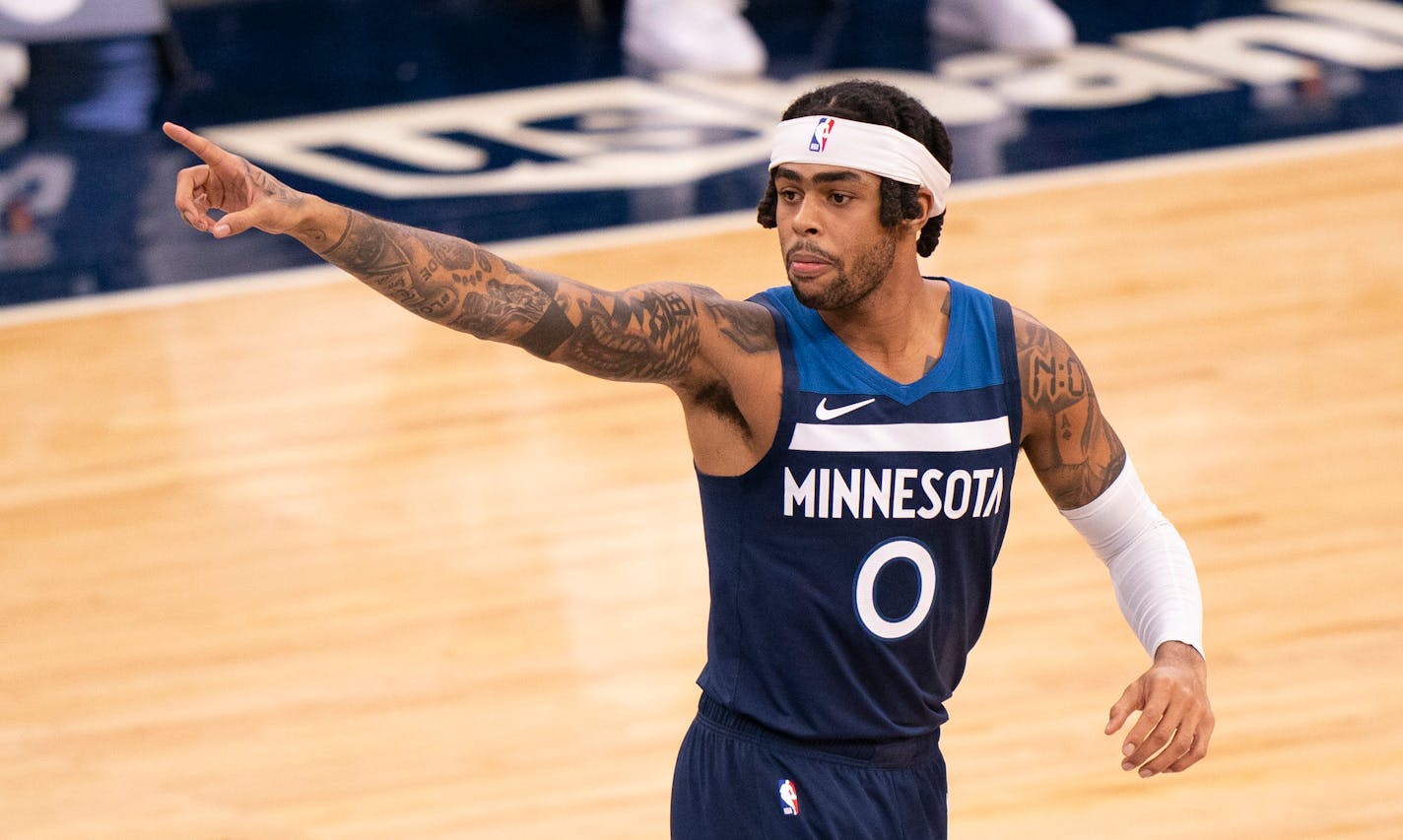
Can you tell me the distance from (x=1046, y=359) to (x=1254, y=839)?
166 centimetres

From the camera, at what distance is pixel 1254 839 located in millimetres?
3912

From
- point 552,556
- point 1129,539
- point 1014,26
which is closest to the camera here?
point 1129,539

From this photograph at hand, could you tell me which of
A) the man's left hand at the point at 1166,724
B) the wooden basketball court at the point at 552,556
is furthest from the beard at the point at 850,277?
the wooden basketball court at the point at 552,556

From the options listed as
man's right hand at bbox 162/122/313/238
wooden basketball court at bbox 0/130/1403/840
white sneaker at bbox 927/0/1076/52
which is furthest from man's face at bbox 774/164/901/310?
white sneaker at bbox 927/0/1076/52

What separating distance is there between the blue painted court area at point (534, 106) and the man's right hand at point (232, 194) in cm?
500

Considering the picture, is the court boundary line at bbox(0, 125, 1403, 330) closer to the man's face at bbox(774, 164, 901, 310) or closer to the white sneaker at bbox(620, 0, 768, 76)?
the white sneaker at bbox(620, 0, 768, 76)

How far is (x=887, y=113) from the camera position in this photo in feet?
8.59

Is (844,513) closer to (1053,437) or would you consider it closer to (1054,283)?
(1053,437)

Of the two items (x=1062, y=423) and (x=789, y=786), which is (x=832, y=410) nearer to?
(x=1062, y=423)

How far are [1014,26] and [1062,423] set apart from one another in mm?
6912

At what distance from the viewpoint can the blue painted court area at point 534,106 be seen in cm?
755

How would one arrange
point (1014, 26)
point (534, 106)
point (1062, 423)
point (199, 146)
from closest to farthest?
point (199, 146) → point (1062, 423) → point (534, 106) → point (1014, 26)

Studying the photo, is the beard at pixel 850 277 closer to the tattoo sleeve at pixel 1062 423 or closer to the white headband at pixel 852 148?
the white headband at pixel 852 148

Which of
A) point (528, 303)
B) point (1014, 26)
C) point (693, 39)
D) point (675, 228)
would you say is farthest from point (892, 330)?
point (1014, 26)
